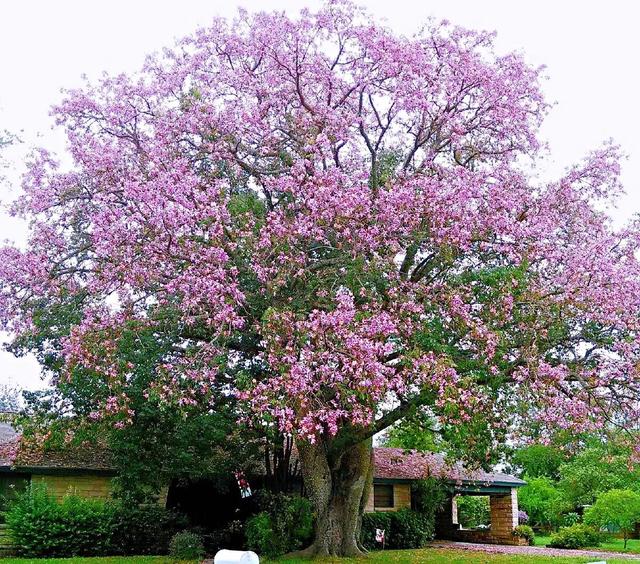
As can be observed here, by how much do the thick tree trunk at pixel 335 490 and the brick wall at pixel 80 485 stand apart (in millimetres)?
6122

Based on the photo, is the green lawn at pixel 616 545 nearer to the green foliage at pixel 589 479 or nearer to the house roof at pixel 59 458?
the green foliage at pixel 589 479

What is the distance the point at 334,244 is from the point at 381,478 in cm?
1211

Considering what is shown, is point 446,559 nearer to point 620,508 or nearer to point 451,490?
point 451,490

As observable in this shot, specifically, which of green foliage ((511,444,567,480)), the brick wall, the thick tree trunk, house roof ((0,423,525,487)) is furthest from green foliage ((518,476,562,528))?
the brick wall

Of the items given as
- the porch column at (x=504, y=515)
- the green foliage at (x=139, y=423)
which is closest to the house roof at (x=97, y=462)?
the porch column at (x=504, y=515)

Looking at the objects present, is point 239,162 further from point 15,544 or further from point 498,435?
point 15,544

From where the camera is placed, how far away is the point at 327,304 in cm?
1259

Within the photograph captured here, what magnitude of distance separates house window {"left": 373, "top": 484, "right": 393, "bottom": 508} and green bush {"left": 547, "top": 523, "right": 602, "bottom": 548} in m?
5.53

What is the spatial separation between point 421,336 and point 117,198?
6.18 meters

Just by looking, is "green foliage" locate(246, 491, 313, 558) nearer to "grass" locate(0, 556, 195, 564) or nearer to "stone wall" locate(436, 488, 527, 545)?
"grass" locate(0, 556, 195, 564)

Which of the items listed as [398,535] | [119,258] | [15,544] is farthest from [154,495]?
[119,258]

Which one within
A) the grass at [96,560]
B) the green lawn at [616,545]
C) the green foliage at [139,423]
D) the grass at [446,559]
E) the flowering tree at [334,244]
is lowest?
the grass at [96,560]

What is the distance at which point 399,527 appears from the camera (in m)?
22.5

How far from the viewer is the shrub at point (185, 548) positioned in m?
15.3
